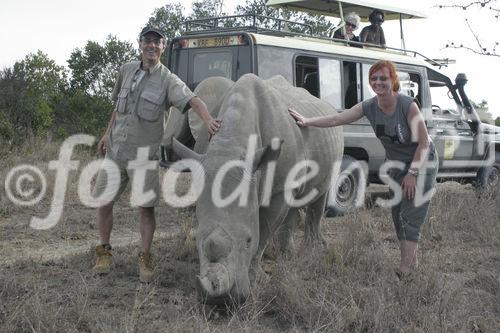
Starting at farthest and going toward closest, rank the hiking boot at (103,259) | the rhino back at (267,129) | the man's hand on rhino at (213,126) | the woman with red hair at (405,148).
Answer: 1. the hiking boot at (103,259)
2. the woman with red hair at (405,148)
3. the man's hand on rhino at (213,126)
4. the rhino back at (267,129)

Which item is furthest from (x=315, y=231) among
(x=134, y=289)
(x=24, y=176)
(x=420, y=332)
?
(x=24, y=176)

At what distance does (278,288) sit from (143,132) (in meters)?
1.85

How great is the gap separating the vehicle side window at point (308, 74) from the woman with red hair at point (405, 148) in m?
3.80

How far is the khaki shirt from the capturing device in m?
5.80

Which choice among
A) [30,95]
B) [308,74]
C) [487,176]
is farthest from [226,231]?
[30,95]

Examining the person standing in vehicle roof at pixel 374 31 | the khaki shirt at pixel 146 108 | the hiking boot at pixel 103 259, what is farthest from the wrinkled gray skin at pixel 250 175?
the person standing in vehicle roof at pixel 374 31

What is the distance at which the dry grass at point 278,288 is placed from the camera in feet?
14.5

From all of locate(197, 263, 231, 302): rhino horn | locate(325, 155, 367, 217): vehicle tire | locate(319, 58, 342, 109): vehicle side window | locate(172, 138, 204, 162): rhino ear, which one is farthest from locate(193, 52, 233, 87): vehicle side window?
locate(197, 263, 231, 302): rhino horn

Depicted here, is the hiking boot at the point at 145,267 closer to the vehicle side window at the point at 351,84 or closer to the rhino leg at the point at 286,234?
the rhino leg at the point at 286,234

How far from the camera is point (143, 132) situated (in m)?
5.86

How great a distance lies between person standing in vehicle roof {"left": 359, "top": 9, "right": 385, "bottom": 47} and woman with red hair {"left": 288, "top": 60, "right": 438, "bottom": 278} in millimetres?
5618

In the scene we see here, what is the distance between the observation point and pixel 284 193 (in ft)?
18.4

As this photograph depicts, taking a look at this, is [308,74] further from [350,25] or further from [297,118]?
[297,118]

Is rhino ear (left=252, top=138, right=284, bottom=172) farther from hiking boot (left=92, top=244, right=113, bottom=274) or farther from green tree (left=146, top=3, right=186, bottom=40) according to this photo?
green tree (left=146, top=3, right=186, bottom=40)
